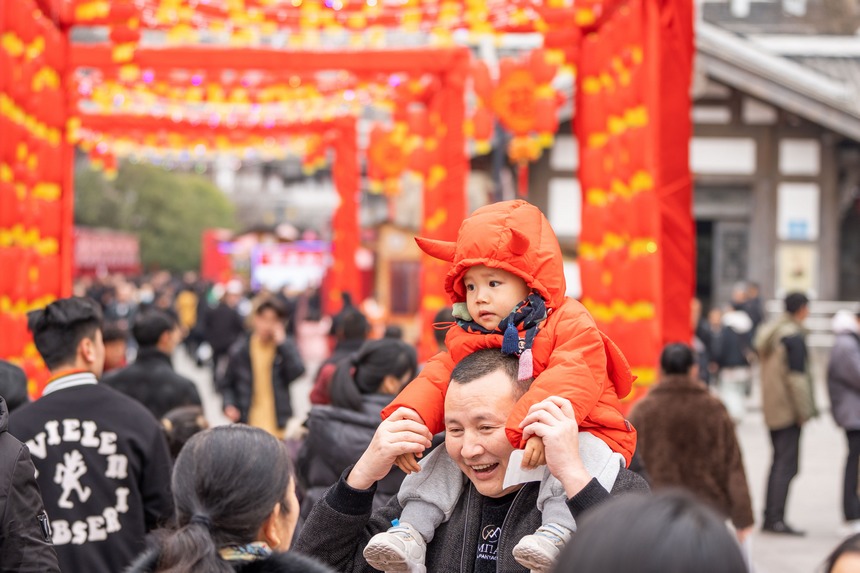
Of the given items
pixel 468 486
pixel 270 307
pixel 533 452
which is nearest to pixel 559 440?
pixel 533 452

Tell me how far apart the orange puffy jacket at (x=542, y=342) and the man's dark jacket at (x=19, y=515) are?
996 mm

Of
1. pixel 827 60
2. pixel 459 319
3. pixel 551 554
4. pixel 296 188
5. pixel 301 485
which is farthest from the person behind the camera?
pixel 296 188

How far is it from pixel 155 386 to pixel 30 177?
9.43 ft

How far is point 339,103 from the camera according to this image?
54.4 feet

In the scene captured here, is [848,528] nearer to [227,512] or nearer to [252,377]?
[252,377]

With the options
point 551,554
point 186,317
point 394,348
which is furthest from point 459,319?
point 186,317

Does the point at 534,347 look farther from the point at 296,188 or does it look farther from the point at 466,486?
the point at 296,188

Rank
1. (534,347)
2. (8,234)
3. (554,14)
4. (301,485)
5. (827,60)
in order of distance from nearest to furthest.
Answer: (534,347) < (301,485) < (8,234) < (554,14) < (827,60)

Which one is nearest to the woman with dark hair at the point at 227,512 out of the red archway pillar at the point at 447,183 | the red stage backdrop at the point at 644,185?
the red stage backdrop at the point at 644,185

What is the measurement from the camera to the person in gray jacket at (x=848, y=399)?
28.5 ft

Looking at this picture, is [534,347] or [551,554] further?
[534,347]

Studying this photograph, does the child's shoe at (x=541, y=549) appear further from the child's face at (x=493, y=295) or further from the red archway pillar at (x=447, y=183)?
the red archway pillar at (x=447, y=183)

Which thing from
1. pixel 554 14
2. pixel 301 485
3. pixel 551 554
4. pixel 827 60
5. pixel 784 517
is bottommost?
pixel 784 517

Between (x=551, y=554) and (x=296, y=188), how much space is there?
162 feet
